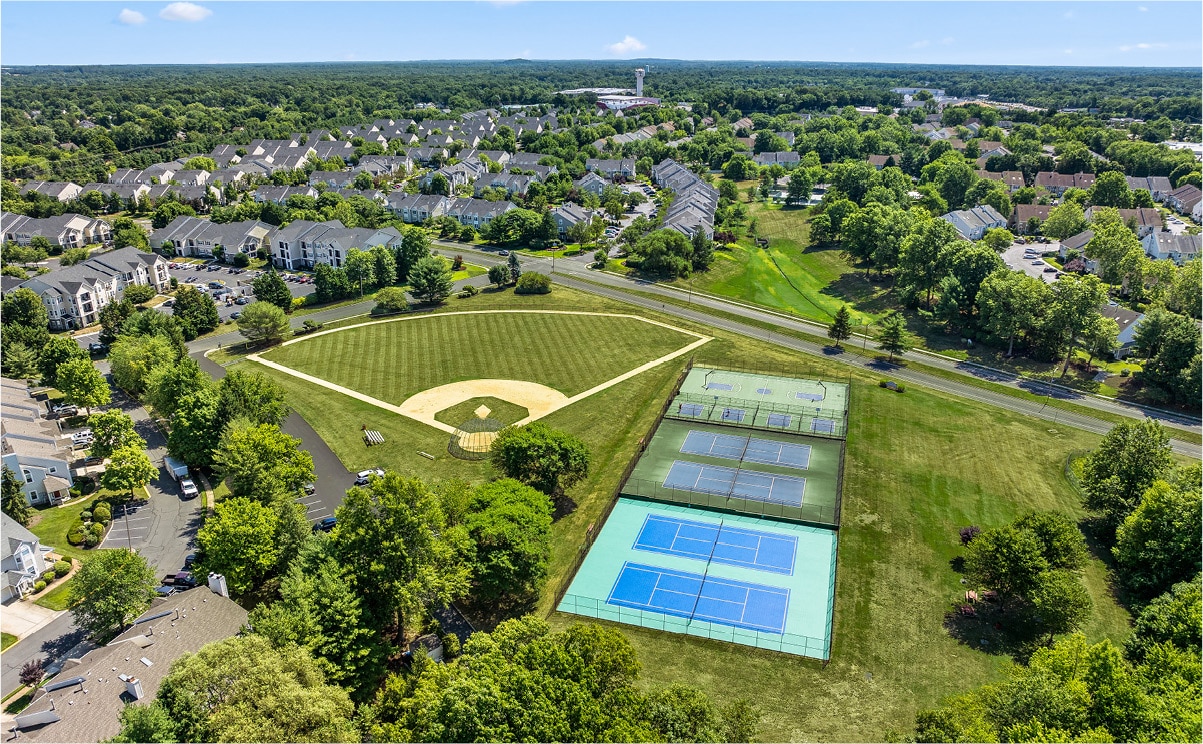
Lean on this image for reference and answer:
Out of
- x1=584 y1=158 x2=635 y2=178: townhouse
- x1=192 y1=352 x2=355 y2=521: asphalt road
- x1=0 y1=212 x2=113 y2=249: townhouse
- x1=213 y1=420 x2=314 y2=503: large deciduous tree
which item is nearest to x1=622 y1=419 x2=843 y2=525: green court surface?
x1=192 y1=352 x2=355 y2=521: asphalt road

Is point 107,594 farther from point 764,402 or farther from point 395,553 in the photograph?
point 764,402

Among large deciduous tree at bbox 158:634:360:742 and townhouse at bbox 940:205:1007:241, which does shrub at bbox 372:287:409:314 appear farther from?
townhouse at bbox 940:205:1007:241

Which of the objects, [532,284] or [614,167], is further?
[614,167]

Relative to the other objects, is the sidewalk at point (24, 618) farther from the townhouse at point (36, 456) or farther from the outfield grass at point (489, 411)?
the outfield grass at point (489, 411)

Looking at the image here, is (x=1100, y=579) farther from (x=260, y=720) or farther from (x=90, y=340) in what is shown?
(x=90, y=340)

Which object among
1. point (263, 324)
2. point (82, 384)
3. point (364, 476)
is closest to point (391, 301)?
point (263, 324)

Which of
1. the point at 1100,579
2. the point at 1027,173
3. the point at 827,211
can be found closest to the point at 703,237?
the point at 827,211
